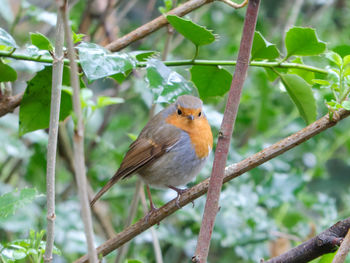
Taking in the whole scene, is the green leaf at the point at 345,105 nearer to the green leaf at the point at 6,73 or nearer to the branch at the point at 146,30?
the branch at the point at 146,30

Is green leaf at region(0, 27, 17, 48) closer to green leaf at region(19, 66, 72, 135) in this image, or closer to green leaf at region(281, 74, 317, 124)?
green leaf at region(19, 66, 72, 135)

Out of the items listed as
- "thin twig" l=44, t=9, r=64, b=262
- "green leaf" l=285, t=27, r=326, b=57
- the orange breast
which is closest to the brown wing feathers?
the orange breast

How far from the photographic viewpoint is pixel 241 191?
9.29 feet

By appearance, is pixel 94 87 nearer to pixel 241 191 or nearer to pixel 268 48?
pixel 241 191

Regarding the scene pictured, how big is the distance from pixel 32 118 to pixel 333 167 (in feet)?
9.64

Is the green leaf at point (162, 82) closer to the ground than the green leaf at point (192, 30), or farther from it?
closer to the ground

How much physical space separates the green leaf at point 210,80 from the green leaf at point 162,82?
16 cm

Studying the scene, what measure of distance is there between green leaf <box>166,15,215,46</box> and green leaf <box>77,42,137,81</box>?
184mm

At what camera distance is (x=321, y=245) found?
120cm

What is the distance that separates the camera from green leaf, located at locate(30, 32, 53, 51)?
4.68 feet

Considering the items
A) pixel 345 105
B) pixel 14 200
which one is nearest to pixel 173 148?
pixel 14 200

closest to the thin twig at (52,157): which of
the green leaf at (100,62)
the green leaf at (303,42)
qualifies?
the green leaf at (100,62)

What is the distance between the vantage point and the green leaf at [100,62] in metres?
1.34

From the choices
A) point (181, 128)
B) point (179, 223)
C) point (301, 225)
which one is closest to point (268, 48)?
point (181, 128)
